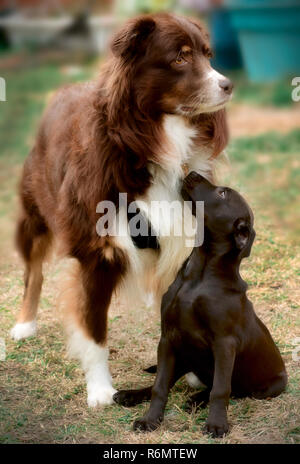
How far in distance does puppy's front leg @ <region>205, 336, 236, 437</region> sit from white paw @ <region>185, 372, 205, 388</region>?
52 centimetres

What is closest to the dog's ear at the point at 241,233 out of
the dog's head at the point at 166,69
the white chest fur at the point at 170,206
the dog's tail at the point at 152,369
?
the white chest fur at the point at 170,206

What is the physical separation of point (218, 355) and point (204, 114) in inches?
45.4

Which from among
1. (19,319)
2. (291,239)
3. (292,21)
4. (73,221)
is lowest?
(19,319)

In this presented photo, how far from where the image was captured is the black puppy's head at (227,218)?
3.18m

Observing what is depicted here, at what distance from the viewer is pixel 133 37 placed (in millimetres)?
3172

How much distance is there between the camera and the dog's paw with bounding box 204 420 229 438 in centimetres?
308

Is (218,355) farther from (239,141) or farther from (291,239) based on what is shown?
(239,141)

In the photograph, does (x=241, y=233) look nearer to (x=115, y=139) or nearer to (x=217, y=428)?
(x=115, y=139)

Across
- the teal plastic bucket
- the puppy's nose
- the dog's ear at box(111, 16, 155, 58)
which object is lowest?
the puppy's nose

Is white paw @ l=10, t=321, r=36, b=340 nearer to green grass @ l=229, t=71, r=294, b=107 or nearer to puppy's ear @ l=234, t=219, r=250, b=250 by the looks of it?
puppy's ear @ l=234, t=219, r=250, b=250

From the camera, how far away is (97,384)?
12.0 ft

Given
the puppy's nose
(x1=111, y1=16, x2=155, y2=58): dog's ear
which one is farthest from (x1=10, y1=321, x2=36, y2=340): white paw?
the puppy's nose

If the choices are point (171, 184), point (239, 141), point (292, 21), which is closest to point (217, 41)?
point (292, 21)

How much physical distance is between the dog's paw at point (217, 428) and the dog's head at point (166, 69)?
1423 millimetres
